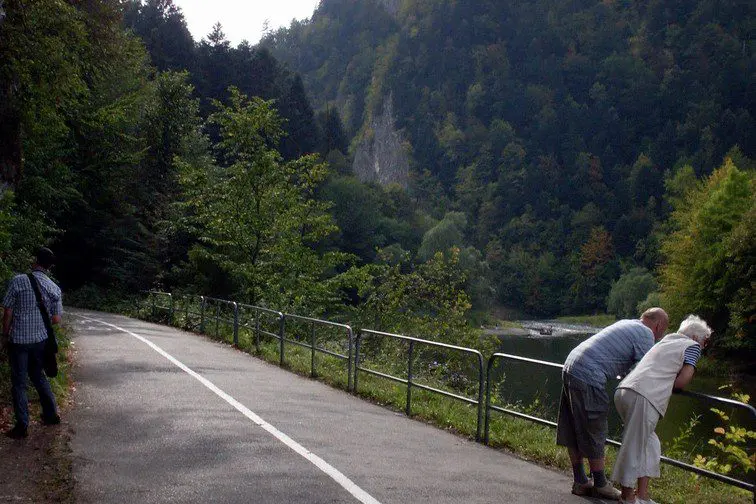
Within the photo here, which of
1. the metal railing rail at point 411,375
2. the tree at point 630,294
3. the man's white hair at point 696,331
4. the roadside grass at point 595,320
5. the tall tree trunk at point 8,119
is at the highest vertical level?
the tall tree trunk at point 8,119

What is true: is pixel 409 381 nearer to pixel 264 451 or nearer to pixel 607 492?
pixel 264 451

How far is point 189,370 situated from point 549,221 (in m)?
173

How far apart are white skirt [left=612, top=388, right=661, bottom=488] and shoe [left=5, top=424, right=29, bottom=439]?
578cm

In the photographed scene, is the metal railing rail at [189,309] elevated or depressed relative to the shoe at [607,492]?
depressed

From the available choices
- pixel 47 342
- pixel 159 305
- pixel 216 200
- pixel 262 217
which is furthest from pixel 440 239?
pixel 47 342

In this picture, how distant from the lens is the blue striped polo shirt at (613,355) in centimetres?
704

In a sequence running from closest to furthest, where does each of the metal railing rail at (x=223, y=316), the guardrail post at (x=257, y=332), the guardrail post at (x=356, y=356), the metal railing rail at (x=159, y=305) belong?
1. the guardrail post at (x=356, y=356)
2. the guardrail post at (x=257, y=332)
3. the metal railing rail at (x=223, y=316)
4. the metal railing rail at (x=159, y=305)

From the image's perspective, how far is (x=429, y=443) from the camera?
9.52 m

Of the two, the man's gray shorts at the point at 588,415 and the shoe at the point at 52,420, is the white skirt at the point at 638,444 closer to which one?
the man's gray shorts at the point at 588,415

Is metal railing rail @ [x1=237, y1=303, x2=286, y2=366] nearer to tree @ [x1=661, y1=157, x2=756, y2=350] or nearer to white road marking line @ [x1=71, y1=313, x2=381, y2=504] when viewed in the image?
white road marking line @ [x1=71, y1=313, x2=381, y2=504]

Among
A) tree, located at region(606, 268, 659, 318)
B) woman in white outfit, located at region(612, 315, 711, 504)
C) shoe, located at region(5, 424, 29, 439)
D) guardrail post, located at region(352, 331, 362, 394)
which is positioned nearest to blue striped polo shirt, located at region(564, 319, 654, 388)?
woman in white outfit, located at region(612, 315, 711, 504)

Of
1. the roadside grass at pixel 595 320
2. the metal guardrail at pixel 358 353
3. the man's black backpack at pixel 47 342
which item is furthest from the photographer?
the roadside grass at pixel 595 320

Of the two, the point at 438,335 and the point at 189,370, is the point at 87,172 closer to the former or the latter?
the point at 438,335

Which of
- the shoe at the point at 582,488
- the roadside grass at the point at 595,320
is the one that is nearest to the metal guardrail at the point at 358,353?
the shoe at the point at 582,488
